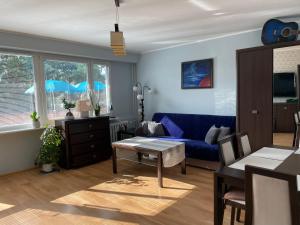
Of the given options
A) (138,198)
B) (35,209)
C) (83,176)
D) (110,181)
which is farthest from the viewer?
(83,176)

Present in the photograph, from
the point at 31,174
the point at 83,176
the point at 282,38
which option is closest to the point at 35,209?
the point at 83,176

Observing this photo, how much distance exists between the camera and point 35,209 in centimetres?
269

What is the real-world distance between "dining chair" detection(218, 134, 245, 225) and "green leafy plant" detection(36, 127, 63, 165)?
2966 mm

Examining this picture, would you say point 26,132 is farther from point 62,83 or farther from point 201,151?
point 201,151

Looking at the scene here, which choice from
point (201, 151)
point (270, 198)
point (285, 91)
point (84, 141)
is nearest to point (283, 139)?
point (285, 91)

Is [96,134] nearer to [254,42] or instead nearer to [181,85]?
[181,85]

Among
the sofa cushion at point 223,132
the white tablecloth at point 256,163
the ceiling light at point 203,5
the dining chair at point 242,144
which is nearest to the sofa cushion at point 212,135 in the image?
the sofa cushion at point 223,132

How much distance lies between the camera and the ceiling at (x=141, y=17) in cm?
264

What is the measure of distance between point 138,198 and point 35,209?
121 centimetres

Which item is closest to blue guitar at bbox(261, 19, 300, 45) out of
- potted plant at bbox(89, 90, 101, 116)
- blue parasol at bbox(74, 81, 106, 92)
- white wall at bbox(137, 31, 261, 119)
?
white wall at bbox(137, 31, 261, 119)

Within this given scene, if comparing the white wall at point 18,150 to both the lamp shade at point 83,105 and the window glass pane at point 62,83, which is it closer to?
the window glass pane at point 62,83

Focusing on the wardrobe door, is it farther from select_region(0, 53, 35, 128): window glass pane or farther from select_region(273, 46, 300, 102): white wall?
select_region(0, 53, 35, 128): window glass pane

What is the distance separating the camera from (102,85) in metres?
5.32

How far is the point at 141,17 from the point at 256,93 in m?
2.00
